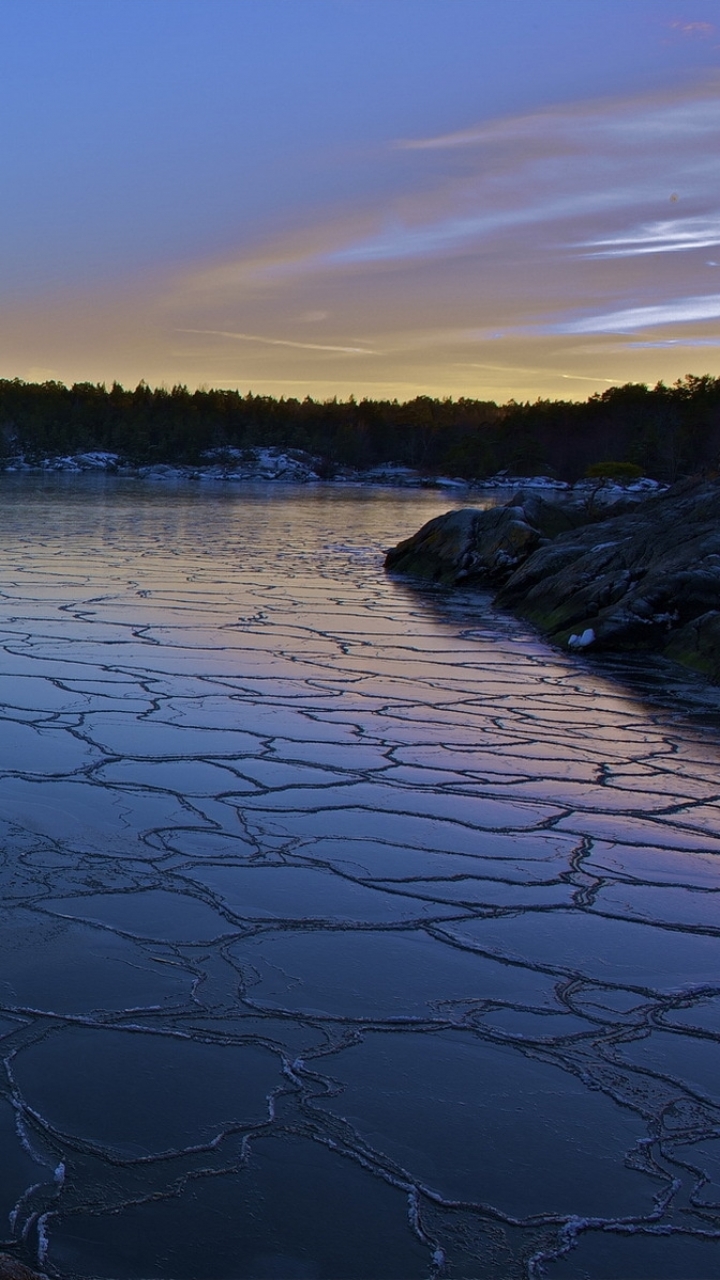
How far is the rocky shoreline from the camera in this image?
1083 cm

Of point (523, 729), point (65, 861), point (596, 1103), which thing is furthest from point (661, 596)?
point (596, 1103)

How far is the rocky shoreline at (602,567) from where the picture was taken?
35.5ft

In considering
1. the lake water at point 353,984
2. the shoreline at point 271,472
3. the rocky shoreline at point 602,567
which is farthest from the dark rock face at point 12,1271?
the shoreline at point 271,472

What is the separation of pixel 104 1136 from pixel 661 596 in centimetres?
896

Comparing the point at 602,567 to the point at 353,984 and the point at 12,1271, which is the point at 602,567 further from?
the point at 12,1271

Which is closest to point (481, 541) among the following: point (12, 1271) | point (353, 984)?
point (353, 984)

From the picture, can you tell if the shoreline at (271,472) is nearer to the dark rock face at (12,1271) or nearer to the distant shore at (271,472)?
the distant shore at (271,472)

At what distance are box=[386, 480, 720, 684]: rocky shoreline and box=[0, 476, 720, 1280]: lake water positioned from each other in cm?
254

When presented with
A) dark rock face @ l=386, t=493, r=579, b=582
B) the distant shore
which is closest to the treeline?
the distant shore

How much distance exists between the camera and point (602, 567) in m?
12.9

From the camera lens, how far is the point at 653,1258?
2.55 meters

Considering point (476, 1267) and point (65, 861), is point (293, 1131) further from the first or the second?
point (65, 861)

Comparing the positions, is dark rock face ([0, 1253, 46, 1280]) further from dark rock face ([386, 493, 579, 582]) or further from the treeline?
the treeline

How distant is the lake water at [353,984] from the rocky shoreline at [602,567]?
2.54 meters
